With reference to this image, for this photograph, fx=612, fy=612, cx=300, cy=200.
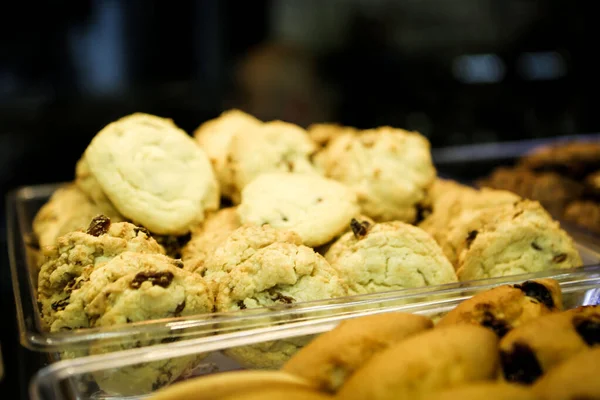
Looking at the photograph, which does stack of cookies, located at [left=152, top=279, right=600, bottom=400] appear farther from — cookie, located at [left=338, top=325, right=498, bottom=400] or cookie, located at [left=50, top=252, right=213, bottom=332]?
cookie, located at [left=50, top=252, right=213, bottom=332]

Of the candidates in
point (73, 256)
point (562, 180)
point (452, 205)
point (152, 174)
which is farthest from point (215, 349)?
point (562, 180)

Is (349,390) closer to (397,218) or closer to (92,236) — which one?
(92,236)

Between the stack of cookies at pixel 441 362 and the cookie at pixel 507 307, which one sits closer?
the stack of cookies at pixel 441 362

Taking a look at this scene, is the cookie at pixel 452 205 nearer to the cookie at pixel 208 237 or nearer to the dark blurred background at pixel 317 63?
the cookie at pixel 208 237

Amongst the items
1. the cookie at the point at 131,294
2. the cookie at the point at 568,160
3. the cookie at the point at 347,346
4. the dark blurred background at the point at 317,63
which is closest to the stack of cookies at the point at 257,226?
the cookie at the point at 131,294

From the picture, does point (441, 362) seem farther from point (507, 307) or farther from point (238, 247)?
point (238, 247)

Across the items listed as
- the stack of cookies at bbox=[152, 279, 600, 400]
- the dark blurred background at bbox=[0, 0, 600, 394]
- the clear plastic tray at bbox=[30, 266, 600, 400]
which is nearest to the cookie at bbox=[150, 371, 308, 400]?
the stack of cookies at bbox=[152, 279, 600, 400]

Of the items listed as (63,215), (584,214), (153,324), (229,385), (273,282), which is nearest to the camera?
(229,385)
